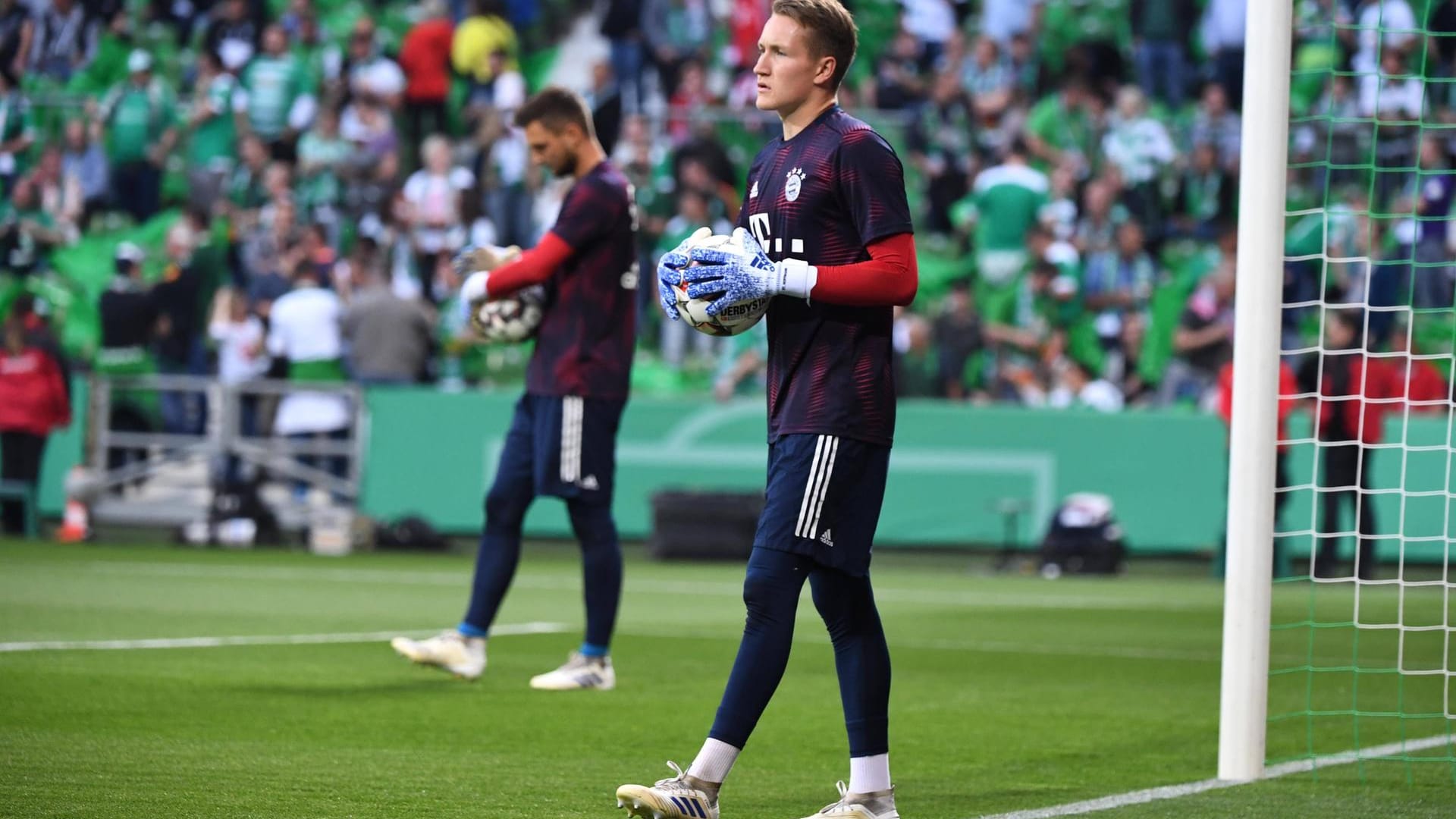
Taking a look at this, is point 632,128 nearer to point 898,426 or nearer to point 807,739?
point 898,426

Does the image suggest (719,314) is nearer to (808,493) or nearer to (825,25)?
(808,493)

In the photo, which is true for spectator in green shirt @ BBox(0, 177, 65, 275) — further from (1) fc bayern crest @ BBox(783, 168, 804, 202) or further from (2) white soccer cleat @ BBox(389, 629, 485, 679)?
(1) fc bayern crest @ BBox(783, 168, 804, 202)

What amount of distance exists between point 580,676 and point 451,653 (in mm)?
534

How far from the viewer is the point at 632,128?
21.6 m

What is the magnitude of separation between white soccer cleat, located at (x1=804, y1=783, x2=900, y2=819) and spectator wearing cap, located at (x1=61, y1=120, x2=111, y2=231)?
19031 mm

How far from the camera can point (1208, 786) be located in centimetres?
603

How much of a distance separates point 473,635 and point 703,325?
3472 millimetres

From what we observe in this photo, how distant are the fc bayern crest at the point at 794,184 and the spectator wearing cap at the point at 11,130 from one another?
19213 mm

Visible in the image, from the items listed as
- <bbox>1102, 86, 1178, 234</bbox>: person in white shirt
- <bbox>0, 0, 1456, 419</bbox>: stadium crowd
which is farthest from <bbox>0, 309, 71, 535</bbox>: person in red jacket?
<bbox>1102, 86, 1178, 234</bbox>: person in white shirt

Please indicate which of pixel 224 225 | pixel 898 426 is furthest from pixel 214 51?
pixel 898 426

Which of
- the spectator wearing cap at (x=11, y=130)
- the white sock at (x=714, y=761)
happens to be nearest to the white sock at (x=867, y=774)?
the white sock at (x=714, y=761)

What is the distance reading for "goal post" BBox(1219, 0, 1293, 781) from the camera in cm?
605

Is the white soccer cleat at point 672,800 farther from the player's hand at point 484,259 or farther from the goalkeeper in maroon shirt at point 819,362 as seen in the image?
the player's hand at point 484,259

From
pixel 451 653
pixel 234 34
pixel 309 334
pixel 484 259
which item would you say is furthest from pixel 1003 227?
pixel 451 653
